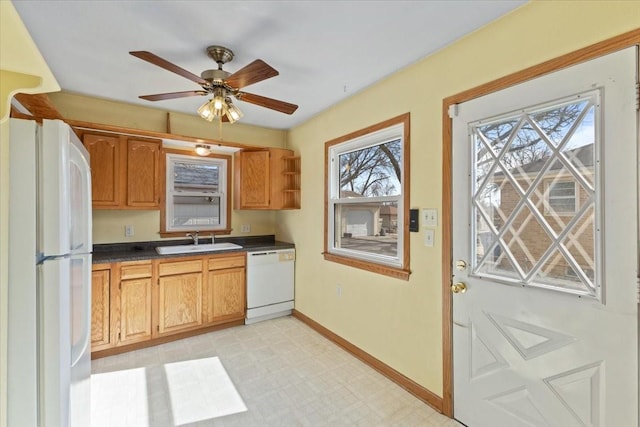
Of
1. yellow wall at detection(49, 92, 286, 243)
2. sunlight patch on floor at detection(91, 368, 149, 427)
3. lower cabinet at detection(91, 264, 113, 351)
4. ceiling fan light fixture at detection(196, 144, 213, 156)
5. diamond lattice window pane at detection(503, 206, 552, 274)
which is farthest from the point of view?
ceiling fan light fixture at detection(196, 144, 213, 156)

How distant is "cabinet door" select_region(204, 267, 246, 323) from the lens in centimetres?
324

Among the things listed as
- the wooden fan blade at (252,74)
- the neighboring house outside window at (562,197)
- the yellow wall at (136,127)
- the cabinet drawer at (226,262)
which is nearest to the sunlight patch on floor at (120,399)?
the cabinet drawer at (226,262)

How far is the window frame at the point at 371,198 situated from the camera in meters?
2.27

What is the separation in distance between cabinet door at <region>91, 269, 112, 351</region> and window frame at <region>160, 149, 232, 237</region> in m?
0.89

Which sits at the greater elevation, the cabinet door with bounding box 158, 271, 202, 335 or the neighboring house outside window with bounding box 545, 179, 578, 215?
the neighboring house outside window with bounding box 545, 179, 578, 215

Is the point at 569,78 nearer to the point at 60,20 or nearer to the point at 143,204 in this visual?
the point at 60,20

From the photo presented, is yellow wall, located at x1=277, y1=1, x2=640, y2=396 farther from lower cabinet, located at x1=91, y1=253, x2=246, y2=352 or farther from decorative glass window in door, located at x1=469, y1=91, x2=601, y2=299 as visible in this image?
lower cabinet, located at x1=91, y1=253, x2=246, y2=352

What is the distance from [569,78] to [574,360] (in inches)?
54.2

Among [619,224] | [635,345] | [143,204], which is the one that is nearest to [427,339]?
[635,345]

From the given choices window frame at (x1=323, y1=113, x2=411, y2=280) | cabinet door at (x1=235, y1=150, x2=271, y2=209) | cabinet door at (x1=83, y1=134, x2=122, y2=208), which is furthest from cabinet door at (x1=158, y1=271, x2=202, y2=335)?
window frame at (x1=323, y1=113, x2=411, y2=280)

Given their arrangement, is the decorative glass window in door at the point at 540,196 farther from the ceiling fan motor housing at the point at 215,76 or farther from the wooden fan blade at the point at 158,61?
the wooden fan blade at the point at 158,61

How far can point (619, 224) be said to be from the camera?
4.10 ft

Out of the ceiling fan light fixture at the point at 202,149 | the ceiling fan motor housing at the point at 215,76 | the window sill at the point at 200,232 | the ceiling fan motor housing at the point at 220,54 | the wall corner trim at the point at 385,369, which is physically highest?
the ceiling fan motor housing at the point at 220,54

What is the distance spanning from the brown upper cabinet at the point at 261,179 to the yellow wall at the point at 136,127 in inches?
13.5
